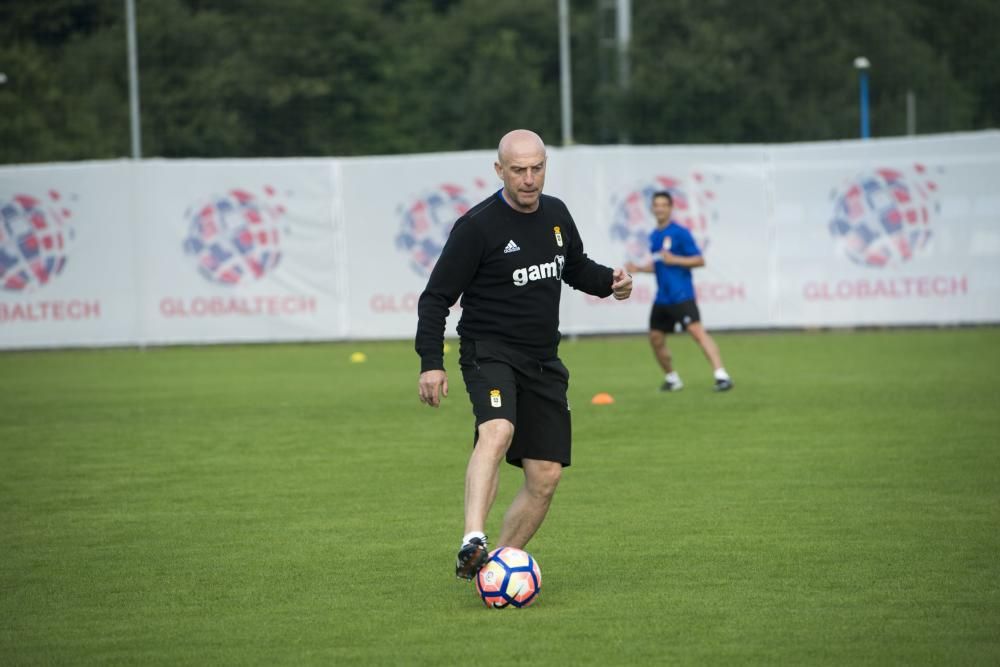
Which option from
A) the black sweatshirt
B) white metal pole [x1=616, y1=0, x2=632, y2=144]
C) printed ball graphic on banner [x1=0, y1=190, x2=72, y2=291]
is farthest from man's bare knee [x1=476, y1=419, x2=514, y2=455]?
white metal pole [x1=616, y1=0, x2=632, y2=144]

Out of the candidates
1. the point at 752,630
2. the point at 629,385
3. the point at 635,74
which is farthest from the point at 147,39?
the point at 752,630

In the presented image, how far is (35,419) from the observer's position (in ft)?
47.7

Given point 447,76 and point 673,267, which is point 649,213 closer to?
point 673,267

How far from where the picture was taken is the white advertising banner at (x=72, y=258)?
76.0ft

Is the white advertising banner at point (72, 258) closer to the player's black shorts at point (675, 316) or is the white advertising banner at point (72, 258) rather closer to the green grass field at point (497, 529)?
the green grass field at point (497, 529)

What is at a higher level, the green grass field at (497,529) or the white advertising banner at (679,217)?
the white advertising banner at (679,217)

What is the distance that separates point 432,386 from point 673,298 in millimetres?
9410

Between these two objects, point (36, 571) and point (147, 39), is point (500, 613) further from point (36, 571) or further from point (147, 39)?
point (147, 39)

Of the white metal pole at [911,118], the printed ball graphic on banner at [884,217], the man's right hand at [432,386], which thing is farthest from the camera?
the white metal pole at [911,118]

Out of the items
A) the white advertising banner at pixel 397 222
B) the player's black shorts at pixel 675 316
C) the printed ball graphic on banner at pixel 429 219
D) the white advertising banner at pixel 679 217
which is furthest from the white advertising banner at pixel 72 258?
the player's black shorts at pixel 675 316

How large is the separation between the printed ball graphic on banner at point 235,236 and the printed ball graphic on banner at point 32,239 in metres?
1.91

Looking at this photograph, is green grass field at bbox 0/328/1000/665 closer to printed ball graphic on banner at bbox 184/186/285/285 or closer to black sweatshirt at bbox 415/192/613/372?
black sweatshirt at bbox 415/192/613/372

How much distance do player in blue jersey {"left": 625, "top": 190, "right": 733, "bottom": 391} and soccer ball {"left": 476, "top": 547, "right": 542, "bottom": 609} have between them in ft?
30.3

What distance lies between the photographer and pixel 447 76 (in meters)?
48.9
